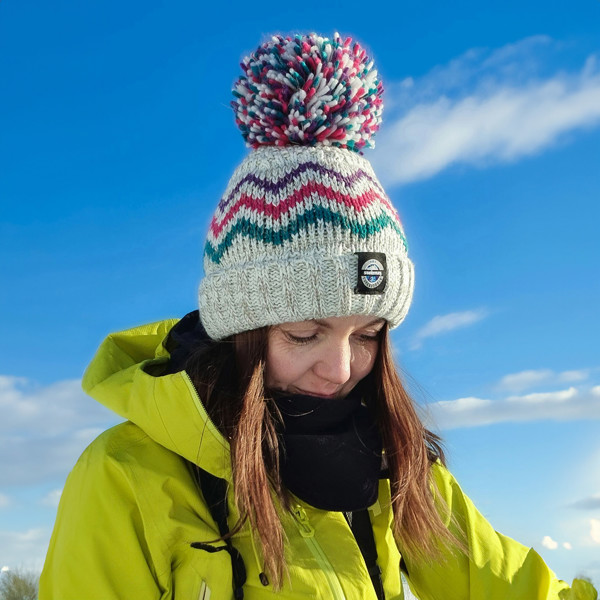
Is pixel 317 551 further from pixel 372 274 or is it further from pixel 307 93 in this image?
pixel 307 93

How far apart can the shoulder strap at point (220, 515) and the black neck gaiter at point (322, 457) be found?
225mm

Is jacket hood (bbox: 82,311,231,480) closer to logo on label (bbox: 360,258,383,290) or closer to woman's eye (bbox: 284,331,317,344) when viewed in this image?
woman's eye (bbox: 284,331,317,344)

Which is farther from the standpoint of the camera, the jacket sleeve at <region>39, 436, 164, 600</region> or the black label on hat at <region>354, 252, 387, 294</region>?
the black label on hat at <region>354, 252, 387, 294</region>

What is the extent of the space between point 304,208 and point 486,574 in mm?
1659

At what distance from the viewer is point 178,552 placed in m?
2.36

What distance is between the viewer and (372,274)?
2465mm

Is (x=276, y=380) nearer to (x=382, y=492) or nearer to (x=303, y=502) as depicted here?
(x=303, y=502)

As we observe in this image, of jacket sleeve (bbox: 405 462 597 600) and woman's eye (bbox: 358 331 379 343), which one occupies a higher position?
woman's eye (bbox: 358 331 379 343)

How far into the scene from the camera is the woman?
2.34 metres

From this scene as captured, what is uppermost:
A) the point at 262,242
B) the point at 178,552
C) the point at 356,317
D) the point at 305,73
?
the point at 305,73

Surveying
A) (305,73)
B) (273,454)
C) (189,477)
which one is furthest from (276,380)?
(305,73)

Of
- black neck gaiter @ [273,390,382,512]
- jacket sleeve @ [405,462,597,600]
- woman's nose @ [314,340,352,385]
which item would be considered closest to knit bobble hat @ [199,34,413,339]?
woman's nose @ [314,340,352,385]

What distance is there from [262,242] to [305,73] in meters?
0.69

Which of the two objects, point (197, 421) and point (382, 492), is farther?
point (382, 492)
